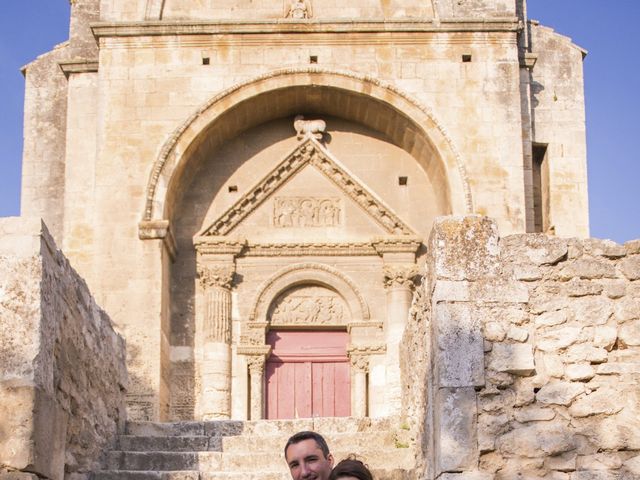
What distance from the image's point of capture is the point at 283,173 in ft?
60.1

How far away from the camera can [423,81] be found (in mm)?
17547

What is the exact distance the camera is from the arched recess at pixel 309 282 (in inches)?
698

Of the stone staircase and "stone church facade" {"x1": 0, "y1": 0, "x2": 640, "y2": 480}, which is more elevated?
"stone church facade" {"x1": 0, "y1": 0, "x2": 640, "y2": 480}

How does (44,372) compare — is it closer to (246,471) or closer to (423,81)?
(246,471)

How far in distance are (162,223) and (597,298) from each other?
405 inches

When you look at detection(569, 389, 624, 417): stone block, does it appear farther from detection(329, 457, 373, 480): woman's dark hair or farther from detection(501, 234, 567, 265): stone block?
detection(329, 457, 373, 480): woman's dark hair

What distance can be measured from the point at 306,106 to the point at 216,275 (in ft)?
9.64

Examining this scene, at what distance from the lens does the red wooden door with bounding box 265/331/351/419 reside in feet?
58.0

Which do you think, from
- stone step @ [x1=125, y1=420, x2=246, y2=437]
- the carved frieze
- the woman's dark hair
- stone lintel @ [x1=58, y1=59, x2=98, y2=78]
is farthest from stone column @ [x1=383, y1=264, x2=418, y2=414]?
the woman's dark hair

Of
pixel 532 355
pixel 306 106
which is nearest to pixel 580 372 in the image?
pixel 532 355

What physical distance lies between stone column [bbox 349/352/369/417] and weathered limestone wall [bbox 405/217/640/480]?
9.83 m

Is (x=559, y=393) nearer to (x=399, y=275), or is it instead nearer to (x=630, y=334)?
(x=630, y=334)

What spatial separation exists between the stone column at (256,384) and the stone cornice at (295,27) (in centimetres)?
480

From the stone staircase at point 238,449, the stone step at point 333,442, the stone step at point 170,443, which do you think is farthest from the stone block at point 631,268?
the stone step at point 170,443
